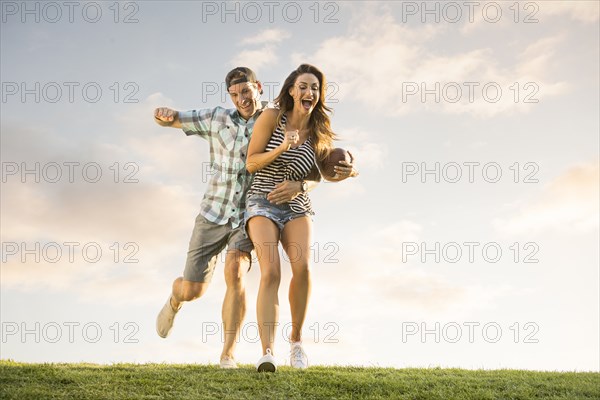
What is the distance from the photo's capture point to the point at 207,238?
8.35m

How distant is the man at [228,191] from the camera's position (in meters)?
7.90

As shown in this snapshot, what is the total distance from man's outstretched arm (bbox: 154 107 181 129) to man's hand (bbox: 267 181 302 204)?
5.94 feet


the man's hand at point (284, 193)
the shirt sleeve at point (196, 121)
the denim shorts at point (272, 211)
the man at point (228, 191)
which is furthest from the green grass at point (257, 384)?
the shirt sleeve at point (196, 121)

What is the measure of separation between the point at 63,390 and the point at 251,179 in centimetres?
301

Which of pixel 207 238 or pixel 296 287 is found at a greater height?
pixel 207 238

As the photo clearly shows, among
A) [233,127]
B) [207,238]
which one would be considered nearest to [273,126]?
[233,127]

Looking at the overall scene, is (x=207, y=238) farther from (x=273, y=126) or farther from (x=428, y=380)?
(x=428, y=380)

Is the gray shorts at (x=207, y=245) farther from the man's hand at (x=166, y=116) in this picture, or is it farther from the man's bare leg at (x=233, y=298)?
the man's hand at (x=166, y=116)

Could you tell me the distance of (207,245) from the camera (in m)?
8.38

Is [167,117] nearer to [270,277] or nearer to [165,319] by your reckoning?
[270,277]

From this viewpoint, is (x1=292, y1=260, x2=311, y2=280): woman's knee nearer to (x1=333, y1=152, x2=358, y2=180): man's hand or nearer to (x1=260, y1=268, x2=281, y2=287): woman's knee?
(x1=260, y1=268, x2=281, y2=287): woman's knee

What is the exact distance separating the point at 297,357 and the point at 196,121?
9.96ft

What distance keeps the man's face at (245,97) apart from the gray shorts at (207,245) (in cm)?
132

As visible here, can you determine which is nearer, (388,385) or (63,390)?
(63,390)
